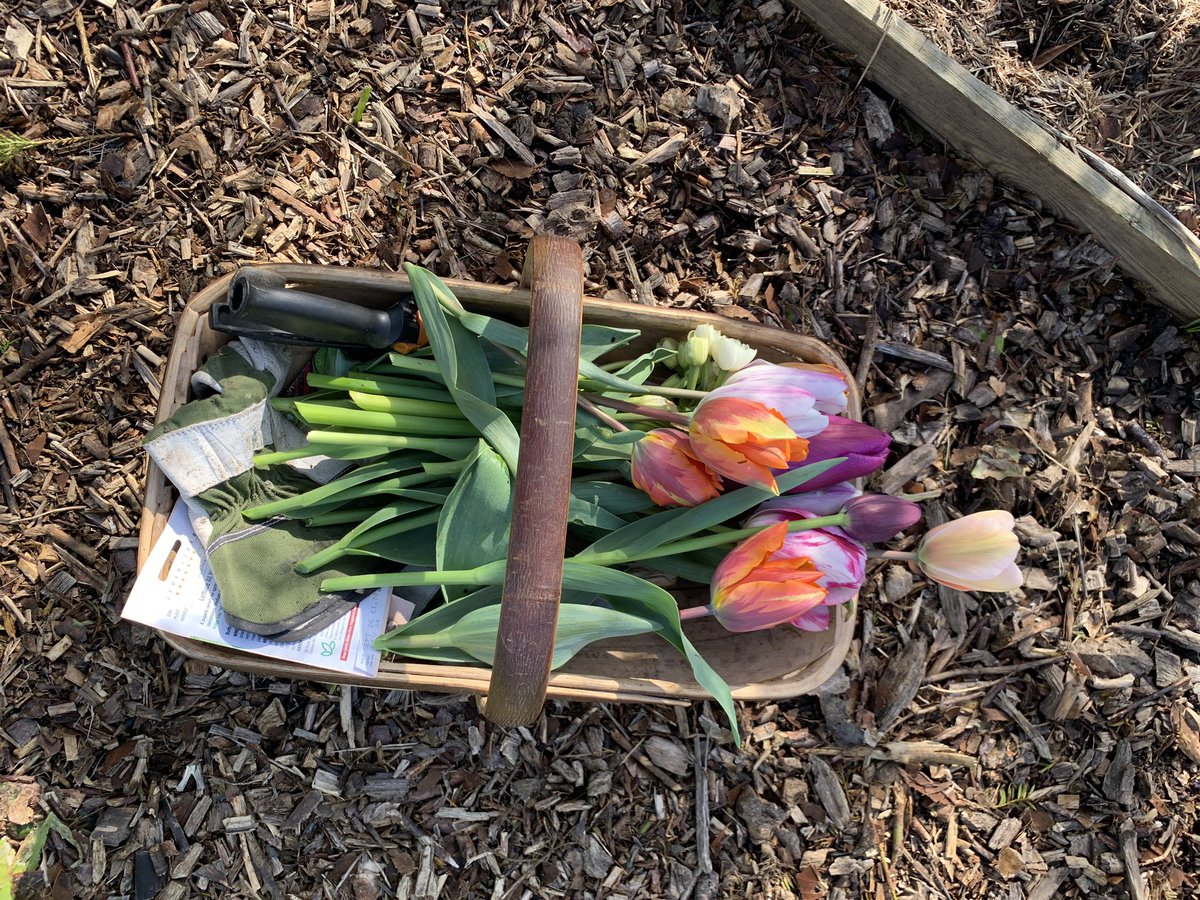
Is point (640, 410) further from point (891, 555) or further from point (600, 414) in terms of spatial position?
point (891, 555)

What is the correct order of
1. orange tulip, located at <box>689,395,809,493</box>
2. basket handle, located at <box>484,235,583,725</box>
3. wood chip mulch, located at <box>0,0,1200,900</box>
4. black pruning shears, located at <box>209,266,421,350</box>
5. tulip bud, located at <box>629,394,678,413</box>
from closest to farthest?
1. basket handle, located at <box>484,235,583,725</box>
2. orange tulip, located at <box>689,395,809,493</box>
3. black pruning shears, located at <box>209,266,421,350</box>
4. tulip bud, located at <box>629,394,678,413</box>
5. wood chip mulch, located at <box>0,0,1200,900</box>

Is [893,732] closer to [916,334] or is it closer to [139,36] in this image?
[916,334]

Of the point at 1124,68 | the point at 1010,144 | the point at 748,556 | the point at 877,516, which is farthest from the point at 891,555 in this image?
the point at 1124,68

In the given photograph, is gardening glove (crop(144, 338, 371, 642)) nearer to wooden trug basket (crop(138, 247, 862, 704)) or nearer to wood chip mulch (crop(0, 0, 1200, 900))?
wooden trug basket (crop(138, 247, 862, 704))

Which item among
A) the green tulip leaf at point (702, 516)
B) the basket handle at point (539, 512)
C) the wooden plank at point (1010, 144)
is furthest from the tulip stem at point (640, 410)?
the wooden plank at point (1010, 144)

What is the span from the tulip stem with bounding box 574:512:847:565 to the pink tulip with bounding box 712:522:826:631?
6 centimetres

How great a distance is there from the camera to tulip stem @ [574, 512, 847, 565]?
1.10 m

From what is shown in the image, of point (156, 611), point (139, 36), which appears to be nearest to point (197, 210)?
point (139, 36)

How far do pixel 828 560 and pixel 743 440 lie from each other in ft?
0.77

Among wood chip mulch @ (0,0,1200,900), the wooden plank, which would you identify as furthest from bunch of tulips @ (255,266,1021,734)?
the wooden plank

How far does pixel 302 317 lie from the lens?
3.64 ft

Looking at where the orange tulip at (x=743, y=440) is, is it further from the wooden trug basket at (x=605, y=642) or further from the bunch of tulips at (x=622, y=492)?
the wooden trug basket at (x=605, y=642)

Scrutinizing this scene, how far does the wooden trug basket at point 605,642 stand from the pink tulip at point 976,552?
157 mm

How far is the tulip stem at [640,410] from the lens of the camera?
1.09 meters
